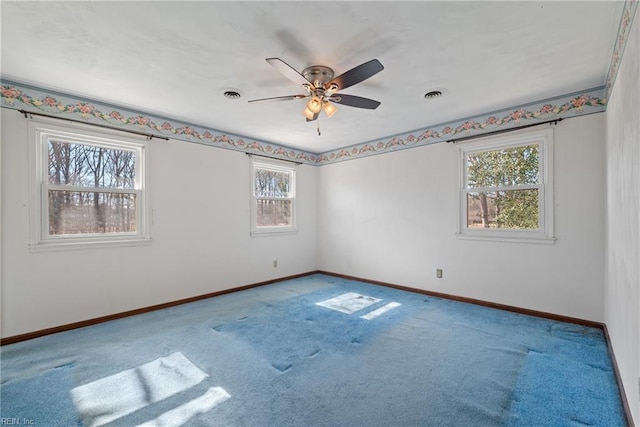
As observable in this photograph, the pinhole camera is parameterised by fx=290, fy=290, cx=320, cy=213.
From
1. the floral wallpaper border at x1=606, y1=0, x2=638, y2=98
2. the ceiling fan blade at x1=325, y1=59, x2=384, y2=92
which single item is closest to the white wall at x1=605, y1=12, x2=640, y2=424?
the floral wallpaper border at x1=606, y1=0, x2=638, y2=98

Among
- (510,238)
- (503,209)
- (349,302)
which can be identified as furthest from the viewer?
(349,302)

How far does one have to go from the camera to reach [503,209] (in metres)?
3.62

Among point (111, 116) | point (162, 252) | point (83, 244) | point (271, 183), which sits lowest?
point (162, 252)

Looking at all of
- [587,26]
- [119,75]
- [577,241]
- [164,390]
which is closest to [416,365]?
[164,390]

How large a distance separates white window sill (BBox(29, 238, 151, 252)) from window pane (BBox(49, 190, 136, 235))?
131 mm

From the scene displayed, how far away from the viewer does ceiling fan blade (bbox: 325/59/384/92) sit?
6.60ft

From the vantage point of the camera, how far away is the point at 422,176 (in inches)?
169

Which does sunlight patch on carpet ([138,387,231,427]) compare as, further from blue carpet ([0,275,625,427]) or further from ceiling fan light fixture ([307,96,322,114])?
ceiling fan light fixture ([307,96,322,114])

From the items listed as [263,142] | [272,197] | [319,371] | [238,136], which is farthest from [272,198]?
[319,371]

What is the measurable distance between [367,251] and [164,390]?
11.8 feet

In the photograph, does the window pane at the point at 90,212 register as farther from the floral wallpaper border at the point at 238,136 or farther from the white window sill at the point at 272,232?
the white window sill at the point at 272,232

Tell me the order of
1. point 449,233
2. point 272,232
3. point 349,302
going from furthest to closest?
point 272,232, point 449,233, point 349,302

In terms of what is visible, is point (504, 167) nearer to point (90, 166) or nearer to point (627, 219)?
point (627, 219)

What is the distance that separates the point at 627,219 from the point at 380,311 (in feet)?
7.83
